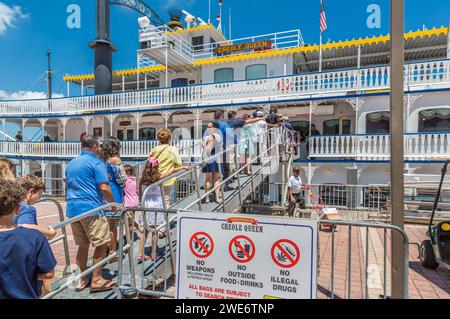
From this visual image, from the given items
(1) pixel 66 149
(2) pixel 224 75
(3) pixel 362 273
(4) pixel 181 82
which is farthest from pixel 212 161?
(1) pixel 66 149

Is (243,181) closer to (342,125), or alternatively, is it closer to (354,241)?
(354,241)

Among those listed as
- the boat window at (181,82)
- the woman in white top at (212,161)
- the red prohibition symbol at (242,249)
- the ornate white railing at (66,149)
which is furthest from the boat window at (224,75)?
the red prohibition symbol at (242,249)

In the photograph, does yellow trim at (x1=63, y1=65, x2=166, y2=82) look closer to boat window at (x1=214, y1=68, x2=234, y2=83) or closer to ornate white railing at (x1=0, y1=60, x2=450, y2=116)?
ornate white railing at (x1=0, y1=60, x2=450, y2=116)

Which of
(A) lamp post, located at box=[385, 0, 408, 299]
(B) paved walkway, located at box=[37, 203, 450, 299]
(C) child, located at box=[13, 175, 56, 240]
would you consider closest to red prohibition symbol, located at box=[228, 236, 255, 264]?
(B) paved walkway, located at box=[37, 203, 450, 299]

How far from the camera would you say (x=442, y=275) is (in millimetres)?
4852

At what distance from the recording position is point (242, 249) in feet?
7.66

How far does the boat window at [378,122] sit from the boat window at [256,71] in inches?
258

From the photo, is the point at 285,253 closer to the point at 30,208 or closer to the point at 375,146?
the point at 30,208

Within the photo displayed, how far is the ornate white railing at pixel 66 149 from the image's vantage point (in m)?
15.2

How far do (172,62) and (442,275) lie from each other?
17.8 metres

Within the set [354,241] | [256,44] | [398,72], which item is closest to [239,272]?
[398,72]

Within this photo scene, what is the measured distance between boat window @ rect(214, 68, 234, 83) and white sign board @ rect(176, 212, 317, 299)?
51.2ft

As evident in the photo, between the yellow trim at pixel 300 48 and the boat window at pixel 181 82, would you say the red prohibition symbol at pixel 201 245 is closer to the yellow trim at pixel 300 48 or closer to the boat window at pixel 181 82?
the yellow trim at pixel 300 48

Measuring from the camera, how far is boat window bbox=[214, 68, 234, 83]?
17.0 metres
